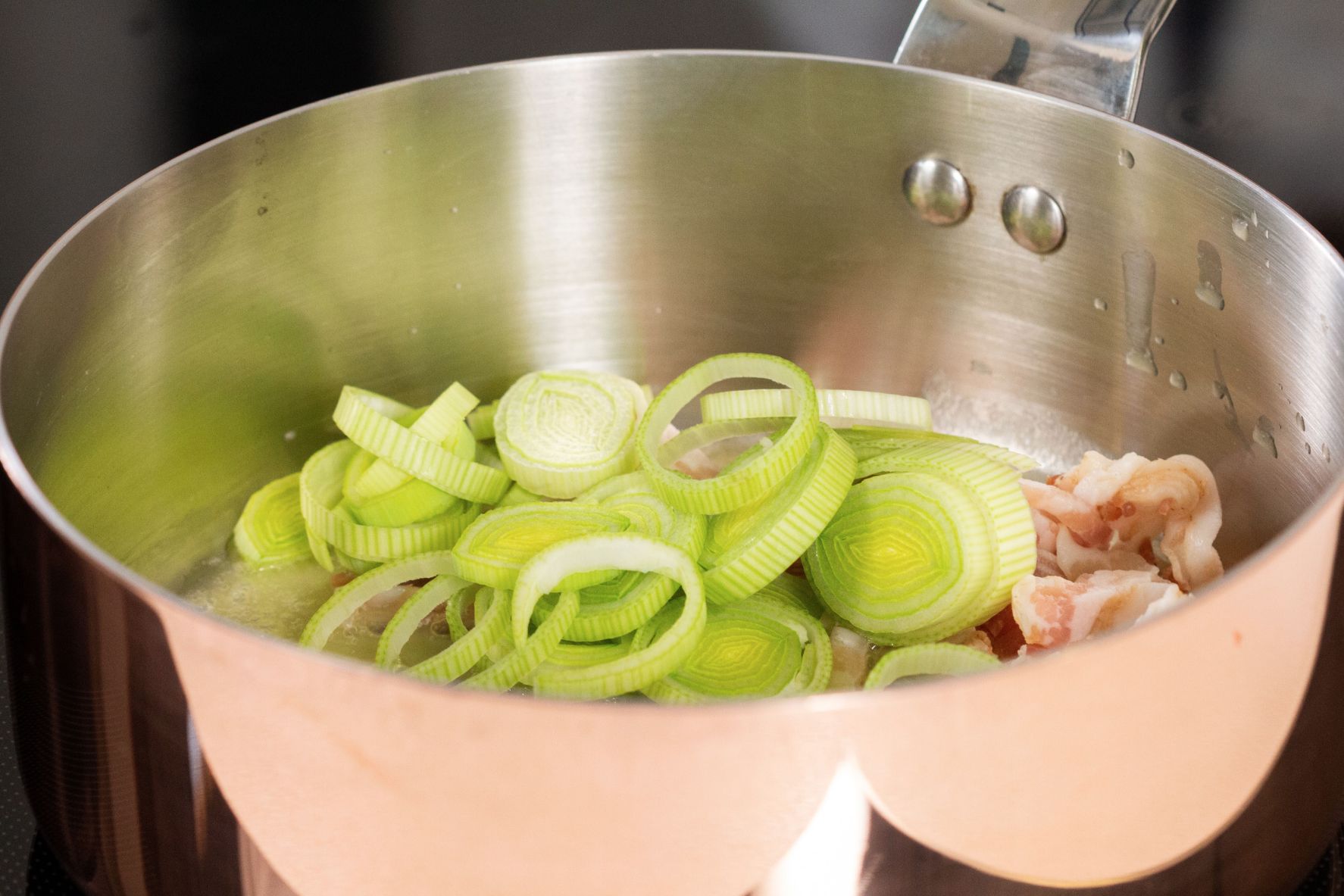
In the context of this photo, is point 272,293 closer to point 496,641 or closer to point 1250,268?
point 496,641

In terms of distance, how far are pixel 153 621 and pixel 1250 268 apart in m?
0.68

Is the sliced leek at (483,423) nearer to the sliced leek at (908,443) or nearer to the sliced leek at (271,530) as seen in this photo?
the sliced leek at (271,530)

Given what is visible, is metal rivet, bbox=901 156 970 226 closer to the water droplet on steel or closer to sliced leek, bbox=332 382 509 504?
the water droplet on steel

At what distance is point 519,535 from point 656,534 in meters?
0.09

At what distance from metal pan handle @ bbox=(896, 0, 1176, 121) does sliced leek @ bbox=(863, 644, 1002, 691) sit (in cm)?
39

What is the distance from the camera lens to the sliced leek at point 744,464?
0.86 m

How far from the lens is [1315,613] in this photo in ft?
1.78

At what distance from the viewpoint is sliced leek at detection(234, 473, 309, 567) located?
98cm

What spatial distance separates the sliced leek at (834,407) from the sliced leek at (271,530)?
1.01ft

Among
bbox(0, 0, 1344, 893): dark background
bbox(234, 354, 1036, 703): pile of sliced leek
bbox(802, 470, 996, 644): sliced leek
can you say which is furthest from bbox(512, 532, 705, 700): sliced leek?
bbox(0, 0, 1344, 893): dark background

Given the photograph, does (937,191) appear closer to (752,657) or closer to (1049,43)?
(1049,43)

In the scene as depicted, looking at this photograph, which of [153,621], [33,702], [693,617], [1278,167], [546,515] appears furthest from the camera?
[1278,167]

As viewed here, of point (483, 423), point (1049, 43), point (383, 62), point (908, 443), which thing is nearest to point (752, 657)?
point (908, 443)

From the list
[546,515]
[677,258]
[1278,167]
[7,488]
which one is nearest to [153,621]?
[7,488]
